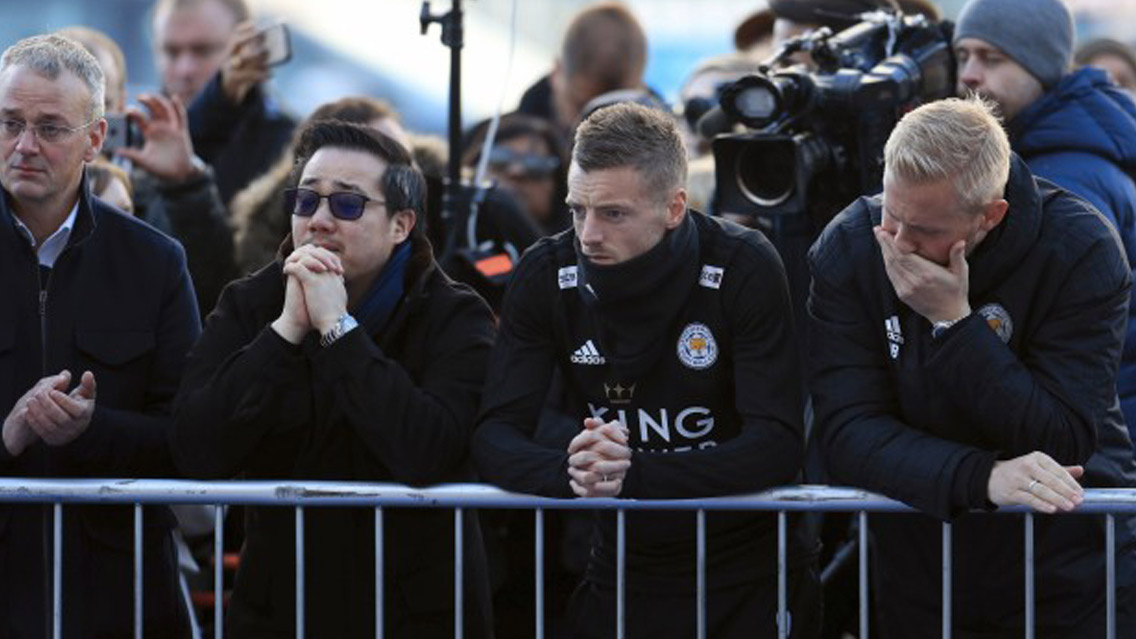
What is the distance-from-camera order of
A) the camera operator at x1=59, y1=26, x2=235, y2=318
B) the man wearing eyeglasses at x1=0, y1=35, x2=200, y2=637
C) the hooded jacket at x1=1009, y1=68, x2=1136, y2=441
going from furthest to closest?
the camera operator at x1=59, y1=26, x2=235, y2=318 → the hooded jacket at x1=1009, y1=68, x2=1136, y2=441 → the man wearing eyeglasses at x1=0, y1=35, x2=200, y2=637

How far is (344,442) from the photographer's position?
4.93 m

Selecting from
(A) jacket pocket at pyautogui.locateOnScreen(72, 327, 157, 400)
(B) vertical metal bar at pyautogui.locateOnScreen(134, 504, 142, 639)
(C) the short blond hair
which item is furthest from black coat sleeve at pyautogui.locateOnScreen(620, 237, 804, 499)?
(A) jacket pocket at pyautogui.locateOnScreen(72, 327, 157, 400)

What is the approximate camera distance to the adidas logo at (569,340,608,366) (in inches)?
188

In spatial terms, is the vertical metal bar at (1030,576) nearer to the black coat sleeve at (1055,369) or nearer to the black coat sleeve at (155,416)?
the black coat sleeve at (1055,369)

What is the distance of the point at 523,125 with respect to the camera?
7.40 metres

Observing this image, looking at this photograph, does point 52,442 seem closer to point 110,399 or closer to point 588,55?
point 110,399

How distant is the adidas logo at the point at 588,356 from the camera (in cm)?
477

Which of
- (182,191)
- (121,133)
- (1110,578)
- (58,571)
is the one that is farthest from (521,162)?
(1110,578)

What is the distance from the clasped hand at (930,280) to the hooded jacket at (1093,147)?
89 centimetres

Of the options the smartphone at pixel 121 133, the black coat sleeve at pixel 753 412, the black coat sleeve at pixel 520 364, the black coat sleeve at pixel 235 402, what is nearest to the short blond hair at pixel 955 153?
the black coat sleeve at pixel 753 412

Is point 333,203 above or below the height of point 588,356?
above

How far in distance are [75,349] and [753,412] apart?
5.27 feet

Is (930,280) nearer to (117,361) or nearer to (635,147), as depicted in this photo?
(635,147)

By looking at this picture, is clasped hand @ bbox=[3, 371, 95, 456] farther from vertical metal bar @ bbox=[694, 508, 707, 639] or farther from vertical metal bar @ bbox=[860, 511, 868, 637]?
vertical metal bar @ bbox=[860, 511, 868, 637]
